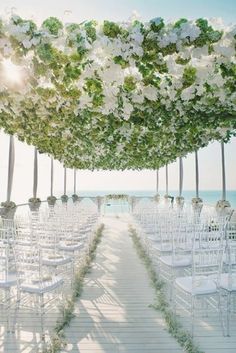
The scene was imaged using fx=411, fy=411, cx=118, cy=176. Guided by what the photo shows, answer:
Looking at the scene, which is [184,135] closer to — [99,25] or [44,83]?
[44,83]

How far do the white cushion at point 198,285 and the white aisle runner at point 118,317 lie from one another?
1.67 ft

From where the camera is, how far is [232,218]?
11445 millimetres

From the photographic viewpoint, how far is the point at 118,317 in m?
4.83

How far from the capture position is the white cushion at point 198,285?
4.24 metres

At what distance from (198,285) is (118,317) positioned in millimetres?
1072

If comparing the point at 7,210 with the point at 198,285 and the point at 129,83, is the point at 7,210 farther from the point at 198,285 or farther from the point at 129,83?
the point at 198,285

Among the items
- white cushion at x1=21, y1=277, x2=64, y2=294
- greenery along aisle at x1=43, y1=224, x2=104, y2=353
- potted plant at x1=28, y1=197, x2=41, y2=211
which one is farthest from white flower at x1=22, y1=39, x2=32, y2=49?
potted plant at x1=28, y1=197, x2=41, y2=211

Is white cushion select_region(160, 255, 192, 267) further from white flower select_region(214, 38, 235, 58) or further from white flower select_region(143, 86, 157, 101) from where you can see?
white flower select_region(214, 38, 235, 58)

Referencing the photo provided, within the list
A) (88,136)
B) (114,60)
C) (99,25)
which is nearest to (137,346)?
(114,60)

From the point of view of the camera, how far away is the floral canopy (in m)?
3.63

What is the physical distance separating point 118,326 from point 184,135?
209 inches

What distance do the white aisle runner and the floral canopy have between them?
2604mm

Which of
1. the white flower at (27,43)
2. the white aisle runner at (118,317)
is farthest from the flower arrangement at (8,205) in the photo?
the white flower at (27,43)

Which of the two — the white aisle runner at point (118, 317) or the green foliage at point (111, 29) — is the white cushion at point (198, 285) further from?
the green foliage at point (111, 29)
